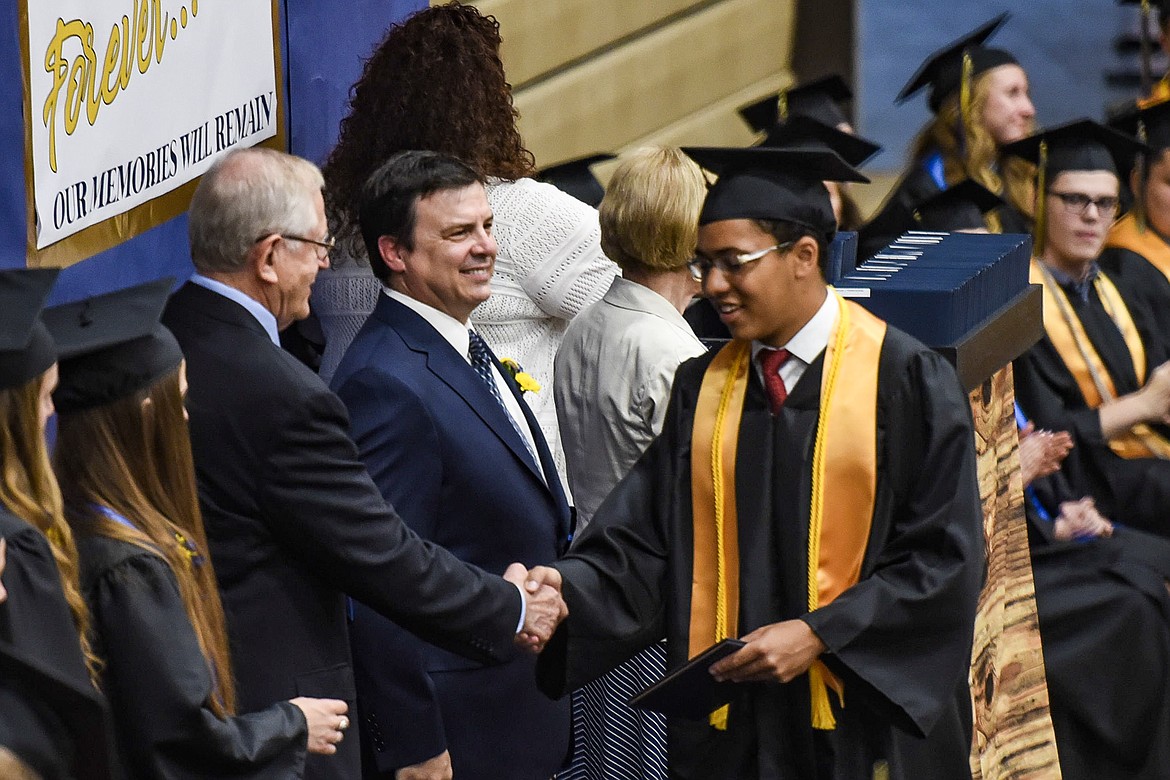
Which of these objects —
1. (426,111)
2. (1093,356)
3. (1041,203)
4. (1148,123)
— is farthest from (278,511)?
(1148,123)

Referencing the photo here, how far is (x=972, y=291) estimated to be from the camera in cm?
457

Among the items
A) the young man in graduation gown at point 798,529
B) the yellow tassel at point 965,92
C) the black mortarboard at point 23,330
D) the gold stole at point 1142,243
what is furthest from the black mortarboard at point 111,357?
the yellow tassel at point 965,92

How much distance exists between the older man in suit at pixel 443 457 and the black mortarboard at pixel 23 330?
113 centimetres

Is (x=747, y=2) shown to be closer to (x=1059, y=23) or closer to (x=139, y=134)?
(x=1059, y=23)

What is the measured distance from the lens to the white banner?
4.05 m

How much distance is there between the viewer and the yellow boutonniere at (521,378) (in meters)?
4.34

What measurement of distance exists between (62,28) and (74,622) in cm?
183

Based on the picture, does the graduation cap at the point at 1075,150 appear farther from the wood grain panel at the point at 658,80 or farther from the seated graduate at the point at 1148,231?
the wood grain panel at the point at 658,80

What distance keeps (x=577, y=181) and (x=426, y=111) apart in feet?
4.78

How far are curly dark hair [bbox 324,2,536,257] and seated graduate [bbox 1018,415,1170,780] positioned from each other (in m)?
2.19

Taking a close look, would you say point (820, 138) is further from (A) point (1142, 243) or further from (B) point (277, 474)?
(B) point (277, 474)

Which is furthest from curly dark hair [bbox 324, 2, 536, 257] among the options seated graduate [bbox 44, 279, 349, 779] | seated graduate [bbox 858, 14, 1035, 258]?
seated graduate [bbox 858, 14, 1035, 258]

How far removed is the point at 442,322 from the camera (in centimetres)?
399

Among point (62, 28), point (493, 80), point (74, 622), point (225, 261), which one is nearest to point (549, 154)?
point (493, 80)
